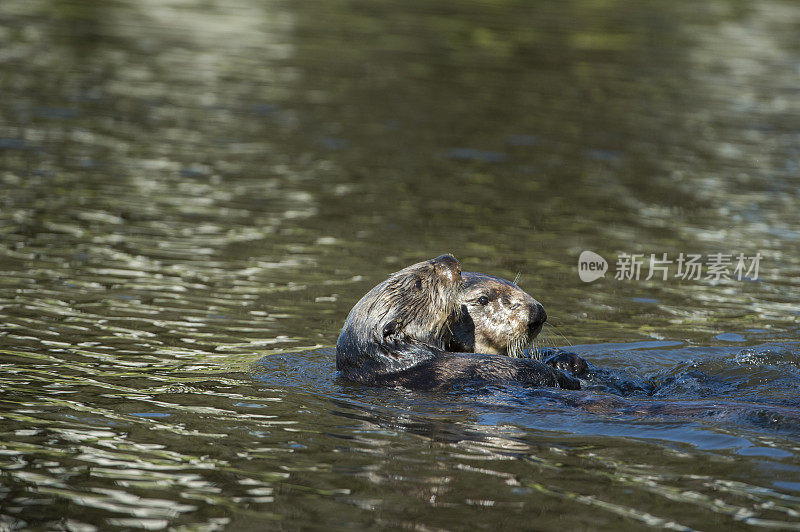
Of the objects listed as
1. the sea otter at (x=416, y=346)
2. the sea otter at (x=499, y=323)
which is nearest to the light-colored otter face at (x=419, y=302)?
the sea otter at (x=416, y=346)

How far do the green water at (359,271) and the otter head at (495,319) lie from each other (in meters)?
0.60

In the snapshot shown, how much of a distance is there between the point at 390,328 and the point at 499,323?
0.92 metres

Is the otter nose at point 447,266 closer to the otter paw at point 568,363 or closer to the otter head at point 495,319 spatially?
the otter head at point 495,319

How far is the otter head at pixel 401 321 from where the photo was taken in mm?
6324

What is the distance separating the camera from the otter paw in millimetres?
6836

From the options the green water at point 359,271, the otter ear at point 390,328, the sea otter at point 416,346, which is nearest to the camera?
the green water at point 359,271

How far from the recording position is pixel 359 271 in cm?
937

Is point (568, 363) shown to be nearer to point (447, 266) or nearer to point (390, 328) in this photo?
point (447, 266)

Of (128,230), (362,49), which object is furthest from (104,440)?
(362,49)

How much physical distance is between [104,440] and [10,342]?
2012 mm

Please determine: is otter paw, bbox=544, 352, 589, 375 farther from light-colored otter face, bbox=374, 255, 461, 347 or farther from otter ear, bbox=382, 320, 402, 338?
otter ear, bbox=382, 320, 402, 338

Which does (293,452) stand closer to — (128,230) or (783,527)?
(783,527)

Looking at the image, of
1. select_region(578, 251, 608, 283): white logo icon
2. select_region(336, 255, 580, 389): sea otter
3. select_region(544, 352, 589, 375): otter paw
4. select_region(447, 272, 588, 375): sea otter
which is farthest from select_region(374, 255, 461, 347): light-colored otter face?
select_region(578, 251, 608, 283): white logo icon

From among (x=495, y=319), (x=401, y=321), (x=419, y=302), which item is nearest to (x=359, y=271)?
(x=495, y=319)
